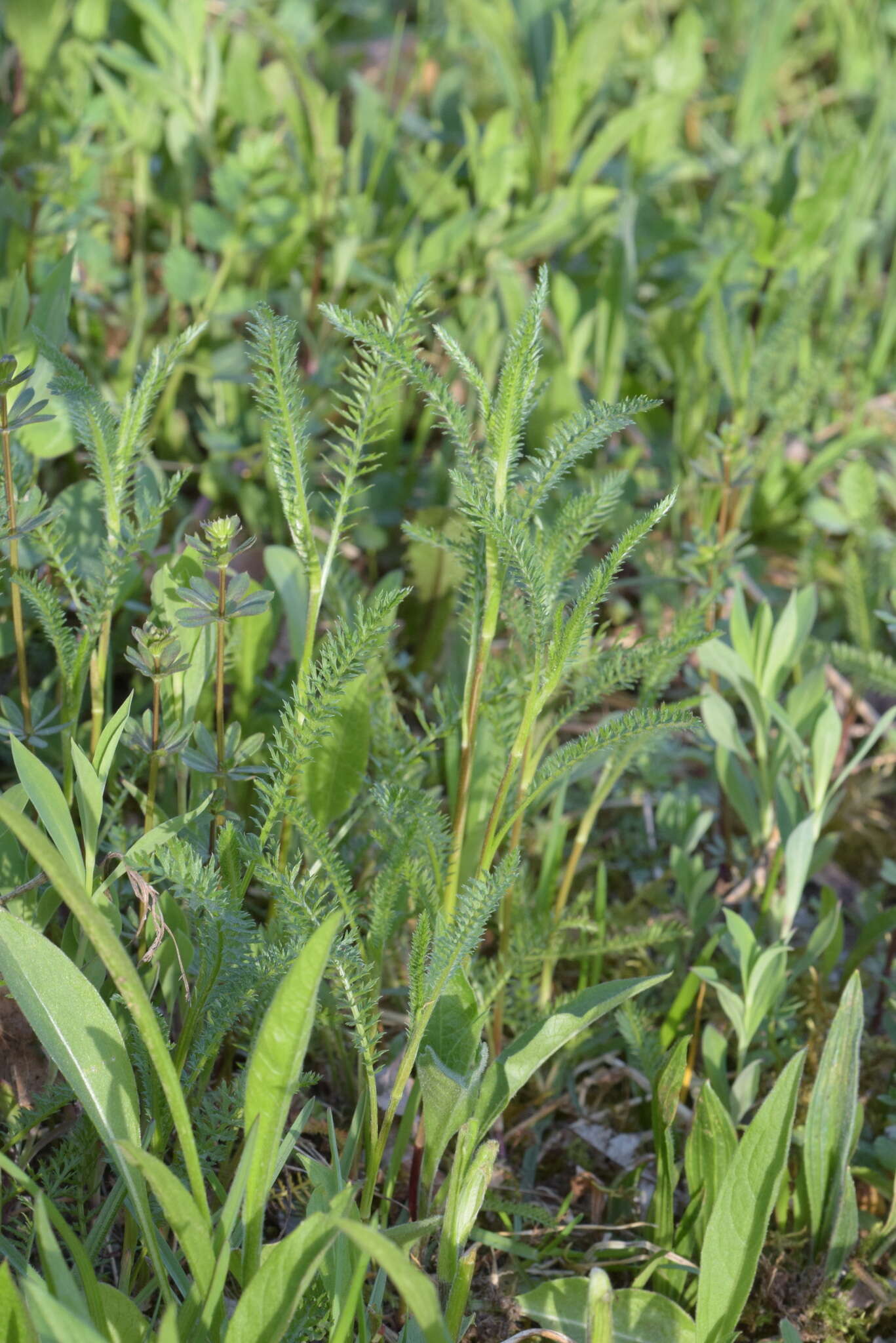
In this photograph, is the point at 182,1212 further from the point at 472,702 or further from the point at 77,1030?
the point at 472,702

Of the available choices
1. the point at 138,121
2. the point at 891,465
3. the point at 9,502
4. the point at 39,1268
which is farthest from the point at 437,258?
the point at 39,1268

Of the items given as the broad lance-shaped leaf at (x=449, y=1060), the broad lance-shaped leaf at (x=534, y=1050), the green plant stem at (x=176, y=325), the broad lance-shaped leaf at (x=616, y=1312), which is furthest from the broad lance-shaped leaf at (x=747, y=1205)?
the green plant stem at (x=176, y=325)

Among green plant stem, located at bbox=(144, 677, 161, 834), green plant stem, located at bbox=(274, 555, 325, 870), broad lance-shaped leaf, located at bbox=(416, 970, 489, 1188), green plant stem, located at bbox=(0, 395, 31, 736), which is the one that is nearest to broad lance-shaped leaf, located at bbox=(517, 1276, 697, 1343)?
broad lance-shaped leaf, located at bbox=(416, 970, 489, 1188)

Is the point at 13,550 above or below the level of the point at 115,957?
above

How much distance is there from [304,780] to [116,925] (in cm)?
32

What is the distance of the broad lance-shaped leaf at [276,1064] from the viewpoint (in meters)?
1.02

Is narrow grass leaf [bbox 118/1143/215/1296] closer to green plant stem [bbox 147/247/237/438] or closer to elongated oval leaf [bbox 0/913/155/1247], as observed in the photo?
elongated oval leaf [bbox 0/913/155/1247]

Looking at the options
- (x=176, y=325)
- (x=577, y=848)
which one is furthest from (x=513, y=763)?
(x=176, y=325)

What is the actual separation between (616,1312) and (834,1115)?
36cm

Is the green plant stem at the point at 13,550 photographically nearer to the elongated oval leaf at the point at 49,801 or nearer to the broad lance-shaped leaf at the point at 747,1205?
the elongated oval leaf at the point at 49,801

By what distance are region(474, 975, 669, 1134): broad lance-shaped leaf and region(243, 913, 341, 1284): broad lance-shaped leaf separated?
25 centimetres

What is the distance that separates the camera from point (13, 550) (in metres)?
1.42

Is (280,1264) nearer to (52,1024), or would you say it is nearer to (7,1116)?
(52,1024)

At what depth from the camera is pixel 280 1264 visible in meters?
1.05
